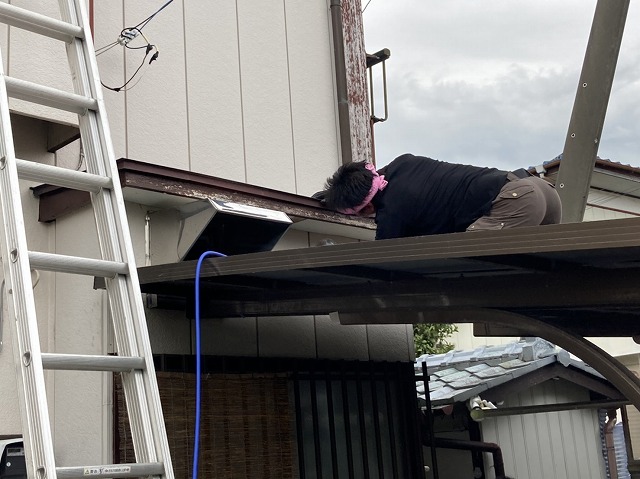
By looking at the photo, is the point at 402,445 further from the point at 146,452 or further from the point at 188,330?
the point at 146,452

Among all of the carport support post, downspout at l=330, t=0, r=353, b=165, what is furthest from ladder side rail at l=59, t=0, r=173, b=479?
downspout at l=330, t=0, r=353, b=165

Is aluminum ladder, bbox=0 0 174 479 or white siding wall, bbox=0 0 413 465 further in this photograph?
white siding wall, bbox=0 0 413 465

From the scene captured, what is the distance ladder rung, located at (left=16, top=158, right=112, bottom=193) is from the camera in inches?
121

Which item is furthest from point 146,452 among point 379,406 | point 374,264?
point 379,406

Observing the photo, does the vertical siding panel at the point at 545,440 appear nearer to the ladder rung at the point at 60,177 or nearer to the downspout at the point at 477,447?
the downspout at the point at 477,447

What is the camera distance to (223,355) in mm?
4637

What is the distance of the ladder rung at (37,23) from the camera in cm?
341

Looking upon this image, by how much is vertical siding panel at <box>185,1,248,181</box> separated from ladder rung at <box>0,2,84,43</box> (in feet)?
4.74

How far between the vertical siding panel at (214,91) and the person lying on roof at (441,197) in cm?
165

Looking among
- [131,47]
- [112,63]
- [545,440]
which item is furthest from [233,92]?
[545,440]

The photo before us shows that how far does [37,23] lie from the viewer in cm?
351

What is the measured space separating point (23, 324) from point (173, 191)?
1643mm

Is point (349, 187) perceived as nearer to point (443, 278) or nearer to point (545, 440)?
point (443, 278)

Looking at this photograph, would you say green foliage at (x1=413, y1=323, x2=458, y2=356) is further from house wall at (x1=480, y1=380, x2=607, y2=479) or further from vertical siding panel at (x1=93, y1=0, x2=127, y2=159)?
vertical siding panel at (x1=93, y1=0, x2=127, y2=159)
